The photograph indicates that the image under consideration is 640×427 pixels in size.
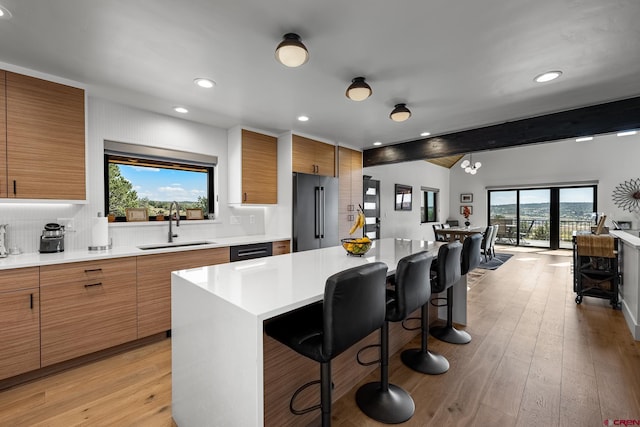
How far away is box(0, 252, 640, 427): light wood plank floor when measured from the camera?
1697 mm

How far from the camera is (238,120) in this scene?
3.45 m

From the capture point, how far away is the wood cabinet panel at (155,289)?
2.56 m

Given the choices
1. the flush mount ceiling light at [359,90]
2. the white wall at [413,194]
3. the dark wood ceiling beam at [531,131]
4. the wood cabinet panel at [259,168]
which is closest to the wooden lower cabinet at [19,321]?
the wood cabinet panel at [259,168]

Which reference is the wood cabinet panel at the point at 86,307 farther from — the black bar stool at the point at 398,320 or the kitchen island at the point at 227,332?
the black bar stool at the point at 398,320

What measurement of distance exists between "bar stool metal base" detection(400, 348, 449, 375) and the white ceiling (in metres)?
2.33

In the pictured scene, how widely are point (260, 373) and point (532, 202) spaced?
10.1 meters

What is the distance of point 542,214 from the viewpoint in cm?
838

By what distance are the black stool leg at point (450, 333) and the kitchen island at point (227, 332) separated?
1192 millimetres

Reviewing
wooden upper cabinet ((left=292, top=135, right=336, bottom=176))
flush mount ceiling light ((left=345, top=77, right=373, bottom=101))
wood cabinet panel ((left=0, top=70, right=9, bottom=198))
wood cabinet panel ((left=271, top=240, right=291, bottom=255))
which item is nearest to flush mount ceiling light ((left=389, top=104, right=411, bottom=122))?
flush mount ceiling light ((left=345, top=77, right=373, bottom=101))

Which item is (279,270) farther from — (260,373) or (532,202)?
(532,202)

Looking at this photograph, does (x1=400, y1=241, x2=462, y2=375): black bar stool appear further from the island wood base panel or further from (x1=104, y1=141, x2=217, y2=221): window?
(x1=104, y1=141, x2=217, y2=221): window

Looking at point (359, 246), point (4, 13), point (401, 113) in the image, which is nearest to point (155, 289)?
point (359, 246)

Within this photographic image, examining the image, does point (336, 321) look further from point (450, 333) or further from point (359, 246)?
point (450, 333)

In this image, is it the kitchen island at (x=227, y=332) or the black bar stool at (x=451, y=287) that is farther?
→ the black bar stool at (x=451, y=287)
